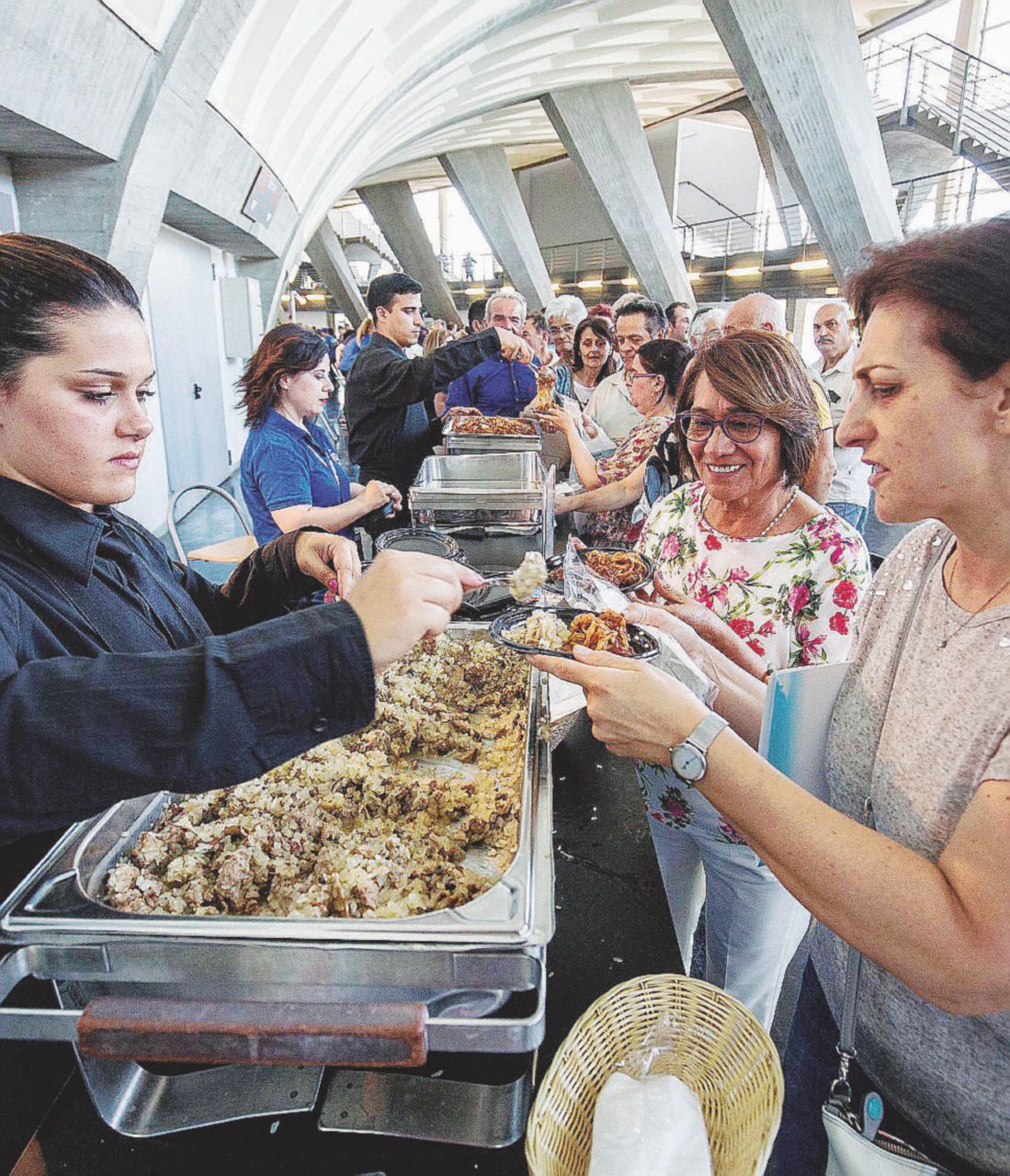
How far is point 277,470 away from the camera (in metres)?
2.44

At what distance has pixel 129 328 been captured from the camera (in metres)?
0.91

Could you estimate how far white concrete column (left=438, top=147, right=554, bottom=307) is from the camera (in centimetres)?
1642

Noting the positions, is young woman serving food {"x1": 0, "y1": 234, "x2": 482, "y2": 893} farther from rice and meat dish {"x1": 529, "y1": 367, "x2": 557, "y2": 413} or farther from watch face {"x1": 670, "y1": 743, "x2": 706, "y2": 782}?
rice and meat dish {"x1": 529, "y1": 367, "x2": 557, "y2": 413}

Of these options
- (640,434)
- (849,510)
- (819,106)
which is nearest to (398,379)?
(640,434)

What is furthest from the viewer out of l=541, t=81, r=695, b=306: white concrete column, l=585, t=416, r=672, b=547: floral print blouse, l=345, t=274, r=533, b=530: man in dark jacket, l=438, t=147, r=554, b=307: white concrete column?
l=438, t=147, r=554, b=307: white concrete column

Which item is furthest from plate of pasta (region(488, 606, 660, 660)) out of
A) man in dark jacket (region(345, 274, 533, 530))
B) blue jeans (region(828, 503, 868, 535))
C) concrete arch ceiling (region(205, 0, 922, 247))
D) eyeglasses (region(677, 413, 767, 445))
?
concrete arch ceiling (region(205, 0, 922, 247))

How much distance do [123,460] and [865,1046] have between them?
1226 millimetres

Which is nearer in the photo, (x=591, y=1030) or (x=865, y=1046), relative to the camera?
(x=591, y=1030)

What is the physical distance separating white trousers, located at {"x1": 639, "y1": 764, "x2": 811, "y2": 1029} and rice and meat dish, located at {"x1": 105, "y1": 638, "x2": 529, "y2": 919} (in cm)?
39

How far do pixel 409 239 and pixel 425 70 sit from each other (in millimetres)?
10099

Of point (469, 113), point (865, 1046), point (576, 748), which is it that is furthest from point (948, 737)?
point (469, 113)

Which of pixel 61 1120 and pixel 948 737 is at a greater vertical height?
pixel 948 737

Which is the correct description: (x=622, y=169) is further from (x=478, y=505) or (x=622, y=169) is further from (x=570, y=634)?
(x=570, y=634)

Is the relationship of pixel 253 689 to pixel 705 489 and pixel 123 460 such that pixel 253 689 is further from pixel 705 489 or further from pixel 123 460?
pixel 705 489
